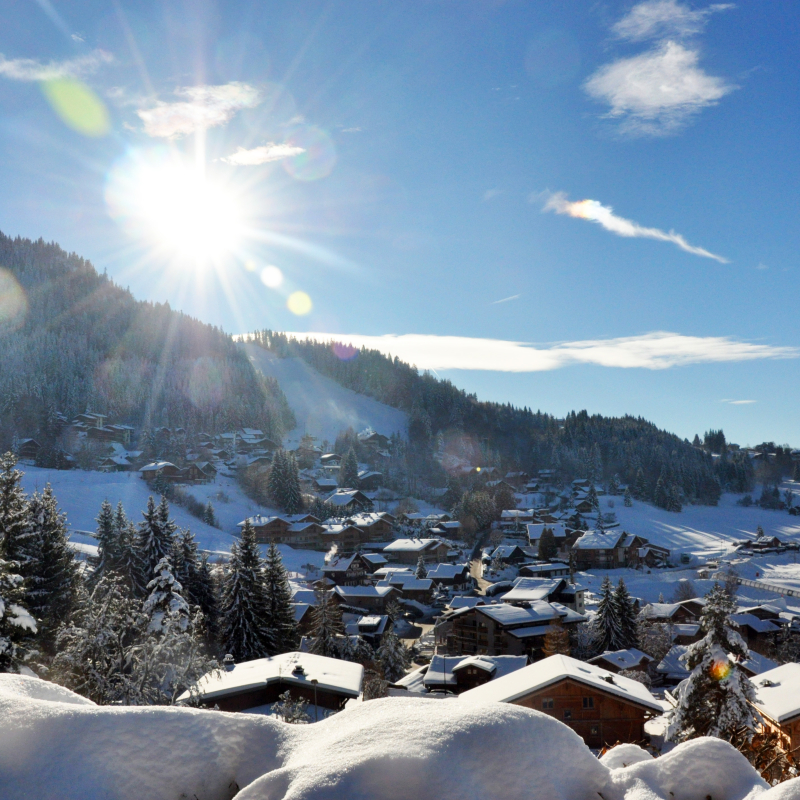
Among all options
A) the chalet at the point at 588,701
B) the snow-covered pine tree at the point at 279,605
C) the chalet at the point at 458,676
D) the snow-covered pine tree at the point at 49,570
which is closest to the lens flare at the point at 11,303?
the snow-covered pine tree at the point at 49,570

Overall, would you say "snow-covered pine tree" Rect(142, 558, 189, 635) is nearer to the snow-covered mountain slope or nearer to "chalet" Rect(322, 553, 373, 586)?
"chalet" Rect(322, 553, 373, 586)

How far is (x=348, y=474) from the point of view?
115m

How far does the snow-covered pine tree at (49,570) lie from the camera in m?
23.9

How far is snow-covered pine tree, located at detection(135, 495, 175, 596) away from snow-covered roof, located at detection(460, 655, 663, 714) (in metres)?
19.5

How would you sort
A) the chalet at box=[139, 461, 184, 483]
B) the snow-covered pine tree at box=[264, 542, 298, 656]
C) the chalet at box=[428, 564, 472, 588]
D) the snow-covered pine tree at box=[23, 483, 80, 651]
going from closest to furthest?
the snow-covered pine tree at box=[23, 483, 80, 651]
the snow-covered pine tree at box=[264, 542, 298, 656]
the chalet at box=[428, 564, 472, 588]
the chalet at box=[139, 461, 184, 483]

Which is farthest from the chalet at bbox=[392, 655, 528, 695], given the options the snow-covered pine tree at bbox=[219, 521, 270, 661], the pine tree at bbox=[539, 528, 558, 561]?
the pine tree at bbox=[539, 528, 558, 561]

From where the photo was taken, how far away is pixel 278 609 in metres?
32.1

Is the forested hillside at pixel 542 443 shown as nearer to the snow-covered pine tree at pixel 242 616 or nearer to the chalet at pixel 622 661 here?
the chalet at pixel 622 661

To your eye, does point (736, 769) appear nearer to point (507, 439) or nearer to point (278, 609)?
point (278, 609)

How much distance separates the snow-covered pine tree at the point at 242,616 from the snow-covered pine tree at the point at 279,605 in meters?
1.08

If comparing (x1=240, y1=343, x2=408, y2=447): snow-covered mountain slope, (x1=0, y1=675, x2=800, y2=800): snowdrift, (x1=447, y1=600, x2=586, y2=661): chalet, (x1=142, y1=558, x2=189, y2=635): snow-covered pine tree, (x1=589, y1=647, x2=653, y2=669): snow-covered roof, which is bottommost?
(x1=447, y1=600, x2=586, y2=661): chalet

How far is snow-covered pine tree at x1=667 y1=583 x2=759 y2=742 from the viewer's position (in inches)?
589

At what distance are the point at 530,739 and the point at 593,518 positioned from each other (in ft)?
355

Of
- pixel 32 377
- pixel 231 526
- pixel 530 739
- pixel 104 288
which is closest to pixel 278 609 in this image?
pixel 530 739
